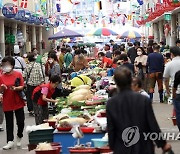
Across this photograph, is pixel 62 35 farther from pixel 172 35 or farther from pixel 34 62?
pixel 34 62

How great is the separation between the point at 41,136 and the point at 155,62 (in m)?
9.41

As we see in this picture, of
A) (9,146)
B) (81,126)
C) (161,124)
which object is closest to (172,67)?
(161,124)

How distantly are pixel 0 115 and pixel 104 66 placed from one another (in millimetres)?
7474

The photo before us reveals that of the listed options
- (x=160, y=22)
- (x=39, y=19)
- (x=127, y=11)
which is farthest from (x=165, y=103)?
(x=127, y=11)

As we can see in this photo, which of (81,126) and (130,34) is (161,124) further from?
(130,34)

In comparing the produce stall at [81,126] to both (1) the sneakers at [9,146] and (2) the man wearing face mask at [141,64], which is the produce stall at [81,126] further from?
(2) the man wearing face mask at [141,64]

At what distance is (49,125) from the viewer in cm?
911

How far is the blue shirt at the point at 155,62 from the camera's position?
57.2ft

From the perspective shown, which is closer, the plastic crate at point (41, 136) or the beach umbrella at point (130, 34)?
the plastic crate at point (41, 136)

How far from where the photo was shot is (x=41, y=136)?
28.3ft

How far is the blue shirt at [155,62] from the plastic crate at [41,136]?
9233 millimetres

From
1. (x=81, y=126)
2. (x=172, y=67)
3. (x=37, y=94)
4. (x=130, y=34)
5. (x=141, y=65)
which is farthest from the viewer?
(x=130, y=34)

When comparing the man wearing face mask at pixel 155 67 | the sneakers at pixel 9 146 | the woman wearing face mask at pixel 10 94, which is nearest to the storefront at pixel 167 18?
the man wearing face mask at pixel 155 67

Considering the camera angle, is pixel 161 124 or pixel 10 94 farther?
pixel 161 124
